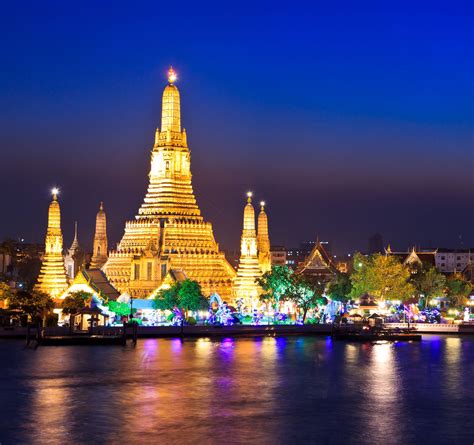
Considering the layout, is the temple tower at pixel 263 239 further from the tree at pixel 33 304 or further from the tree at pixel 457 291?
the tree at pixel 33 304

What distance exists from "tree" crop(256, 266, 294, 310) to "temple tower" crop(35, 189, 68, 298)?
12.9 meters

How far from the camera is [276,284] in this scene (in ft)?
242

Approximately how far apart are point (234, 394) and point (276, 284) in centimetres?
3105

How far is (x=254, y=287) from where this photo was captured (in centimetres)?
7675

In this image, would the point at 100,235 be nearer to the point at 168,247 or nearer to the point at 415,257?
the point at 168,247

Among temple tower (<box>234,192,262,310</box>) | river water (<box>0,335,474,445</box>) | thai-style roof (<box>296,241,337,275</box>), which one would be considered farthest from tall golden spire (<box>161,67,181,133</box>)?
thai-style roof (<box>296,241,337,275</box>)

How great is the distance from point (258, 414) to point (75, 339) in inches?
1036

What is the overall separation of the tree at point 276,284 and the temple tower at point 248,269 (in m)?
1.34

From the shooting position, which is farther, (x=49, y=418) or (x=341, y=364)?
(x=341, y=364)

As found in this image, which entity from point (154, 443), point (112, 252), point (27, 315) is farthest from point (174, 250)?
point (154, 443)

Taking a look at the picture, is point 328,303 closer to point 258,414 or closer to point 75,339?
point 75,339

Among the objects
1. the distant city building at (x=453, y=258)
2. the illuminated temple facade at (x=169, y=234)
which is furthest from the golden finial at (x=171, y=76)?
the distant city building at (x=453, y=258)

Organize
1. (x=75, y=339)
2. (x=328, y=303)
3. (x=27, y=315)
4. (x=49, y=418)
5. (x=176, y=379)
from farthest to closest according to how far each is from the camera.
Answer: (x=328, y=303), (x=27, y=315), (x=75, y=339), (x=176, y=379), (x=49, y=418)

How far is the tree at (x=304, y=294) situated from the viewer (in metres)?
74.0
